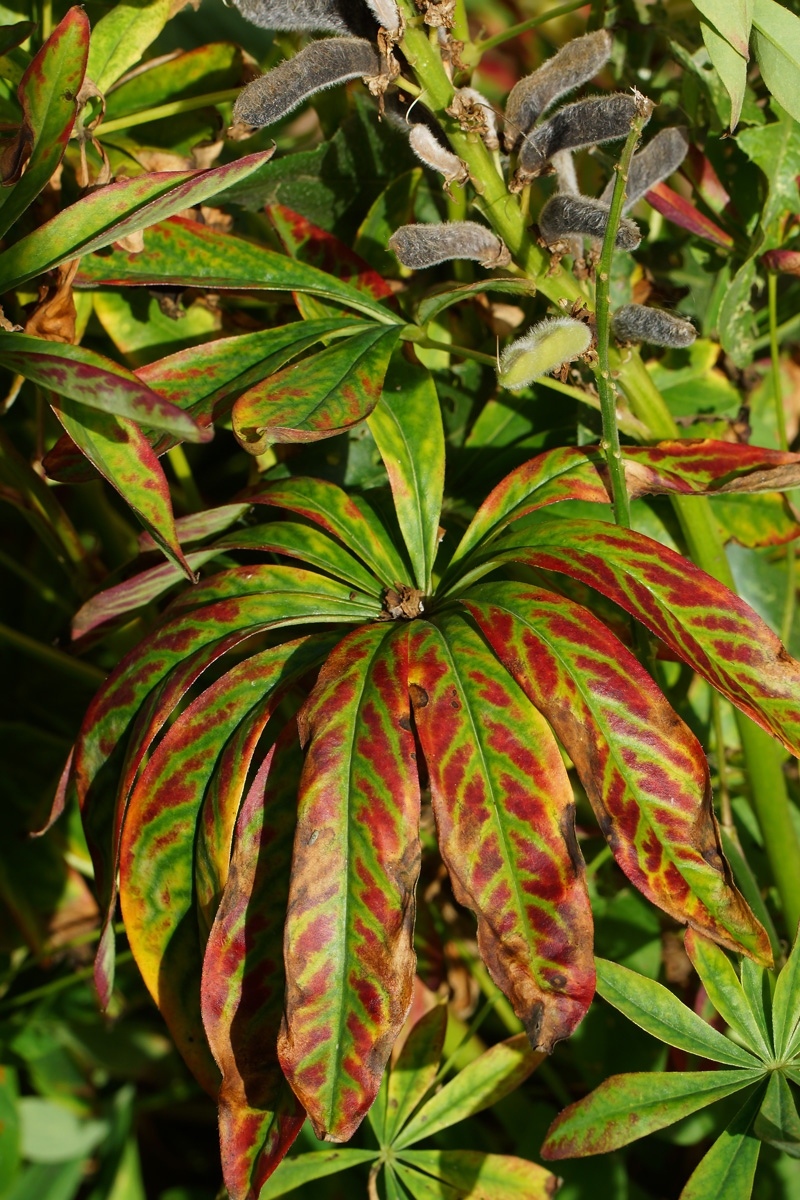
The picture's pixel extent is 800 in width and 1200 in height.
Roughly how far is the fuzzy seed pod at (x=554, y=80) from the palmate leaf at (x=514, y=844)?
405mm

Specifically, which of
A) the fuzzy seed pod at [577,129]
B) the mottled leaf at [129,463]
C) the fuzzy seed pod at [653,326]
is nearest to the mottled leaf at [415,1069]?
the mottled leaf at [129,463]

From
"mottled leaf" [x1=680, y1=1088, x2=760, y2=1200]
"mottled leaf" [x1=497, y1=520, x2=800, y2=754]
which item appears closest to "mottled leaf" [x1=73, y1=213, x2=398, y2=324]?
"mottled leaf" [x1=497, y1=520, x2=800, y2=754]

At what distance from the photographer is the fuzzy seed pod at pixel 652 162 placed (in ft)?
2.20

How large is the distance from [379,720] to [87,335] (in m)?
0.67

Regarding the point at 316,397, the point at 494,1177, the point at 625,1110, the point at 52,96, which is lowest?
the point at 494,1177

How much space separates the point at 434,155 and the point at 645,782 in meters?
0.45

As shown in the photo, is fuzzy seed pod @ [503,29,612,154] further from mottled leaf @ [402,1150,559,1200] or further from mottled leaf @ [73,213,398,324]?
mottled leaf @ [402,1150,559,1200]

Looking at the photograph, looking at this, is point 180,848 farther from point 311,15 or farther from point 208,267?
point 311,15

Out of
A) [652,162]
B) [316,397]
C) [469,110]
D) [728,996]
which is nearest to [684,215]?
[652,162]

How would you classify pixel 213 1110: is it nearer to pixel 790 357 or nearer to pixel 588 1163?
pixel 588 1163

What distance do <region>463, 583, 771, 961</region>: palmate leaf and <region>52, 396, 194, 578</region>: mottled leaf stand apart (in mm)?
246

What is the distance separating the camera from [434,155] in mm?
636

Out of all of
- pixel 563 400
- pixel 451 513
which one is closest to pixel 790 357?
pixel 563 400

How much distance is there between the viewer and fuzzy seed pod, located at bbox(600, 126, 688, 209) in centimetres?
67
